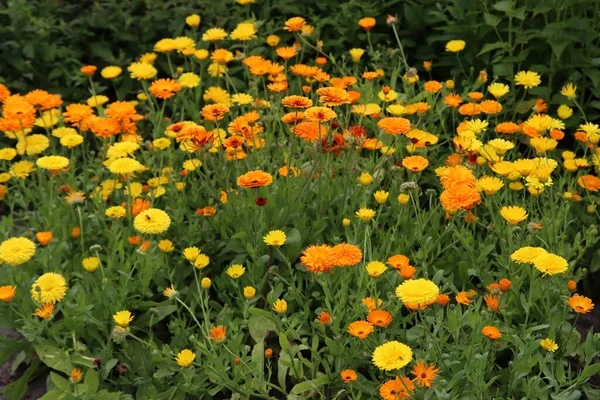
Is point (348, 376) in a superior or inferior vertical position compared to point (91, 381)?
superior

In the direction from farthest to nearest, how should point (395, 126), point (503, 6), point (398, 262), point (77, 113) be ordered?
point (503, 6), point (77, 113), point (395, 126), point (398, 262)

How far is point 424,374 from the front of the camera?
2211 mm

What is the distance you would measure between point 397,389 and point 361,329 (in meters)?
0.19

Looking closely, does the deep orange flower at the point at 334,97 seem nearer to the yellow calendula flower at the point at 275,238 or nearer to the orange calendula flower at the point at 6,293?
the yellow calendula flower at the point at 275,238

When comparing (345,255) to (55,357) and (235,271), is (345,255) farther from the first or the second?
(55,357)

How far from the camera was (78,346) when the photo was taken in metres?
2.49

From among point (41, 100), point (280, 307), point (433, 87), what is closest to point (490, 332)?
point (280, 307)

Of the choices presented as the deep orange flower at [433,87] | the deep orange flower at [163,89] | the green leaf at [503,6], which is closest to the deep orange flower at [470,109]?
the deep orange flower at [433,87]

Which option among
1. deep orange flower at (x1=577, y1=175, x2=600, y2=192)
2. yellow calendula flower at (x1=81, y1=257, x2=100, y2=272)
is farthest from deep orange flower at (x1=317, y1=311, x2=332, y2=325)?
deep orange flower at (x1=577, y1=175, x2=600, y2=192)

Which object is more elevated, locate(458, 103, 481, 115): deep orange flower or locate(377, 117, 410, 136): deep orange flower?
locate(377, 117, 410, 136): deep orange flower

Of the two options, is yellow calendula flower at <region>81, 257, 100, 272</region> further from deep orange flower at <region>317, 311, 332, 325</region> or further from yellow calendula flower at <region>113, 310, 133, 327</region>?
deep orange flower at <region>317, 311, 332, 325</region>

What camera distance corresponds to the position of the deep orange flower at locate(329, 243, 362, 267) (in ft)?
7.66

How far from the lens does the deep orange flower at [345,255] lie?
234cm

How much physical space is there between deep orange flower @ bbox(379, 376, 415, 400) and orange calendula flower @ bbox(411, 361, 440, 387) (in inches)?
1.2
